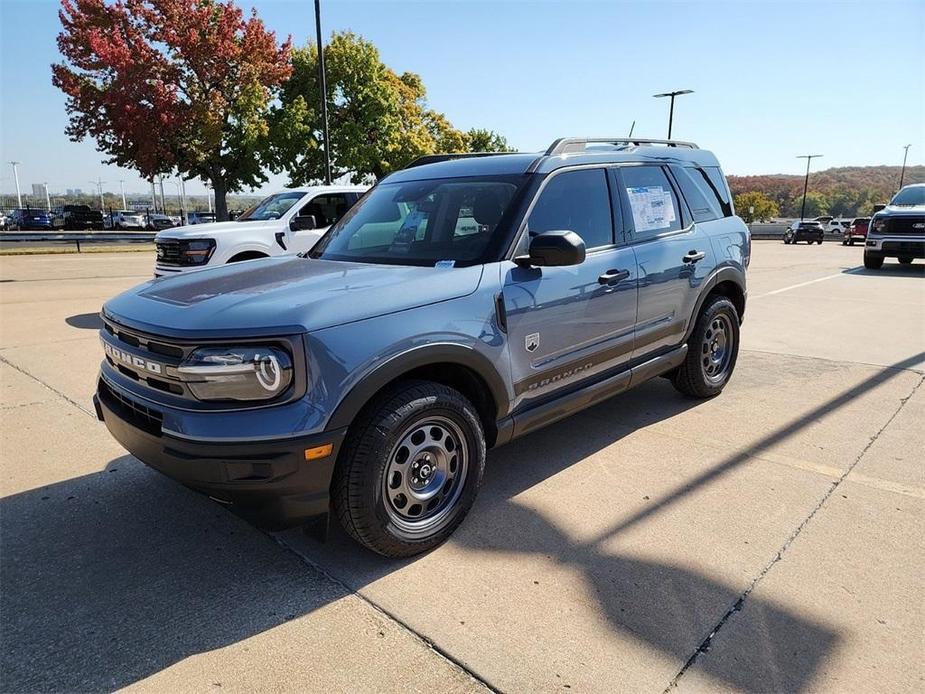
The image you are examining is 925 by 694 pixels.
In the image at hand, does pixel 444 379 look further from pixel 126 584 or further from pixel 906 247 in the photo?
pixel 906 247

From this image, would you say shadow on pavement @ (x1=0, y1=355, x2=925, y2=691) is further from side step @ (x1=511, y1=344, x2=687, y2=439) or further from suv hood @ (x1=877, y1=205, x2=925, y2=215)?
suv hood @ (x1=877, y1=205, x2=925, y2=215)

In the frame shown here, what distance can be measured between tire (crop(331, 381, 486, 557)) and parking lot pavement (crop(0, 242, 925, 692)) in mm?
185

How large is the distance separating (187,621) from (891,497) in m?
3.57

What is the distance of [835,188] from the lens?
127125 mm

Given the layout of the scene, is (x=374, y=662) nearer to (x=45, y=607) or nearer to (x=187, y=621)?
(x=187, y=621)

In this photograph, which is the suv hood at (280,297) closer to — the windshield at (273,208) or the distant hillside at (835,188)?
the windshield at (273,208)

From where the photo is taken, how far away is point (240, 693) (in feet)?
6.93

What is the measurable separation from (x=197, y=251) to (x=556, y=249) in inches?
255

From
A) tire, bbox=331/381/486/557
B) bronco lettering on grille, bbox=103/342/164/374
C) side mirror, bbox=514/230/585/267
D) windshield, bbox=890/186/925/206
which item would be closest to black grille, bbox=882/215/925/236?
windshield, bbox=890/186/925/206

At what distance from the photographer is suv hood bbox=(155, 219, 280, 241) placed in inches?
325

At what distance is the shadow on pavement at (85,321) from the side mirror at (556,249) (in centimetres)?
669

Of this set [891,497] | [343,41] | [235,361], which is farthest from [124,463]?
[343,41]

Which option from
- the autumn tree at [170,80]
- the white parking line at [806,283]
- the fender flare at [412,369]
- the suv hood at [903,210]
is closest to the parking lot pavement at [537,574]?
the fender flare at [412,369]

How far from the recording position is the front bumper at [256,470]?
2.37m
